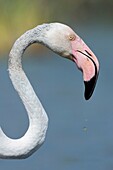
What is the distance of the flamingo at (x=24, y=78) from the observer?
405cm

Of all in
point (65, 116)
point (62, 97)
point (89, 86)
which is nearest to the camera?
point (89, 86)

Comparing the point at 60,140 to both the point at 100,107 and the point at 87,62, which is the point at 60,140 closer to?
the point at 100,107

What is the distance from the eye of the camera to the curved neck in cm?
406

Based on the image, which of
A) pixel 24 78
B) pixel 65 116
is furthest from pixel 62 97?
pixel 24 78

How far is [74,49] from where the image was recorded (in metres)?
4.11

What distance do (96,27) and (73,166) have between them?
23.9 feet

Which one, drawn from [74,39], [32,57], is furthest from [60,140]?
[32,57]

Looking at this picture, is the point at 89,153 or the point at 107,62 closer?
the point at 89,153

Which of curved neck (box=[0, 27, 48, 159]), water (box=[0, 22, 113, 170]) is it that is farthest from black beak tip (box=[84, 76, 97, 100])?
water (box=[0, 22, 113, 170])

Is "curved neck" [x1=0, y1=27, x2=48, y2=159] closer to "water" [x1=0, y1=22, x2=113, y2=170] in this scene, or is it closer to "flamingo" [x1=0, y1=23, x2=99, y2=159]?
"flamingo" [x1=0, y1=23, x2=99, y2=159]

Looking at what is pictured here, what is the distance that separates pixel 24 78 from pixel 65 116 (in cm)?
386

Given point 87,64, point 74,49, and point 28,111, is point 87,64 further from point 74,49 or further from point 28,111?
point 28,111

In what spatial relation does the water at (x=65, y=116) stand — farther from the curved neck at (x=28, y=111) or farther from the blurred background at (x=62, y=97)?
the curved neck at (x=28, y=111)

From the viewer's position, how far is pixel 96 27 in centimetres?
1361
